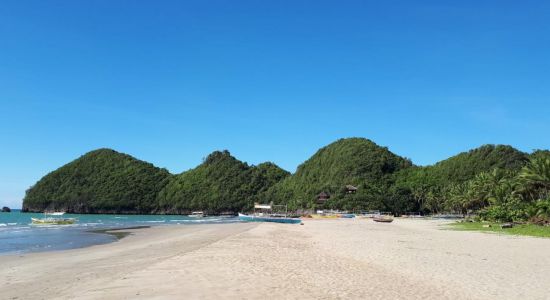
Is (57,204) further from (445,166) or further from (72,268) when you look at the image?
(72,268)

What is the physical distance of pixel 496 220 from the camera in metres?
49.0

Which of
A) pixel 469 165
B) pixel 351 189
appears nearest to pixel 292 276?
pixel 351 189

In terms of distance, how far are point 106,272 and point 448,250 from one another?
1446cm

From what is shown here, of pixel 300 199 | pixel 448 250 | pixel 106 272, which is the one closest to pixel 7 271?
pixel 106 272

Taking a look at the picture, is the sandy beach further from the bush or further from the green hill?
the green hill

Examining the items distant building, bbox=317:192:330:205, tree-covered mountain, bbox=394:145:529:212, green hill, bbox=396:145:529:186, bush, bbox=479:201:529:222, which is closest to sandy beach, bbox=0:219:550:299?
bush, bbox=479:201:529:222

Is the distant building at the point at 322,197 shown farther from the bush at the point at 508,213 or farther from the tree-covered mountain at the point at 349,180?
the bush at the point at 508,213

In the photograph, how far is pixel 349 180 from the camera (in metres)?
162

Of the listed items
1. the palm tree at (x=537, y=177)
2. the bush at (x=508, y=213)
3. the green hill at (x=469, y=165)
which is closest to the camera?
the bush at (x=508, y=213)

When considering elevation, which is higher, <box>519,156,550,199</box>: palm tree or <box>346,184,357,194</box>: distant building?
<box>346,184,357,194</box>: distant building

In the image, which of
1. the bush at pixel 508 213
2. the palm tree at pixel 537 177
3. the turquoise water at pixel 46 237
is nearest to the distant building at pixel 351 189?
the bush at pixel 508 213

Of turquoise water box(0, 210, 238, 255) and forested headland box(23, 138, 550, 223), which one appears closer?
turquoise water box(0, 210, 238, 255)

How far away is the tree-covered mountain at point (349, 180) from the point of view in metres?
129

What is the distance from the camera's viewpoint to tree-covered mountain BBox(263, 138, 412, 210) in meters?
129
